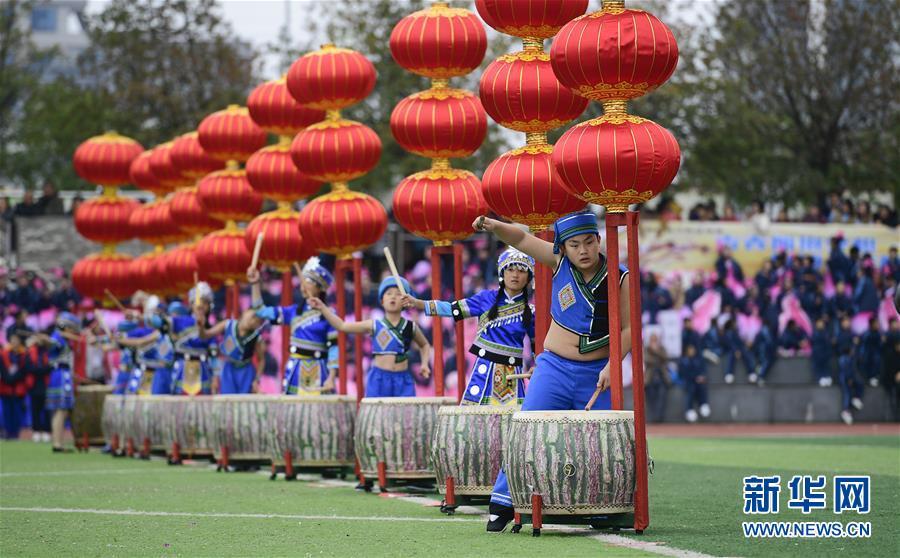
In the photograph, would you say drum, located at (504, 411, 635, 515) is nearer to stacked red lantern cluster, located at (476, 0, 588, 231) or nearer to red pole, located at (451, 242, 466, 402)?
stacked red lantern cluster, located at (476, 0, 588, 231)

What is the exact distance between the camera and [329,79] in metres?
14.4

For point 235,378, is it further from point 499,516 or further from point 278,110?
point 499,516

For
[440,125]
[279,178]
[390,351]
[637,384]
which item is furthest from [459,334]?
[279,178]

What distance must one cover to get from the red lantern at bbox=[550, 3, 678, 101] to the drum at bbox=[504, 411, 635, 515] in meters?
1.87

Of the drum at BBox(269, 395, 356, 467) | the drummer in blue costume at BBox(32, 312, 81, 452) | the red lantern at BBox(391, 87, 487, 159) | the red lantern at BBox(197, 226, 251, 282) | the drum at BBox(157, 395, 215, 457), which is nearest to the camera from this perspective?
the red lantern at BBox(391, 87, 487, 159)

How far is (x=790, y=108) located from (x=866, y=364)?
10.0 meters

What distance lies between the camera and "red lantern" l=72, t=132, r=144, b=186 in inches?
828

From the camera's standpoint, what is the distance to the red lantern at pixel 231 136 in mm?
17875

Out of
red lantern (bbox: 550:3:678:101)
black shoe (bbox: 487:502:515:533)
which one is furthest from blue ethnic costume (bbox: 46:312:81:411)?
red lantern (bbox: 550:3:678:101)

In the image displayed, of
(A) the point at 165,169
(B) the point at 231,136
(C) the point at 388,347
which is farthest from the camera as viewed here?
(A) the point at 165,169

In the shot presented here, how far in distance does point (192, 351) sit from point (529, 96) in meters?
8.17

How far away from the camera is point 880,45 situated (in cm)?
3206

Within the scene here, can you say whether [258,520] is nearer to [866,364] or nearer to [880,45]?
[866,364]

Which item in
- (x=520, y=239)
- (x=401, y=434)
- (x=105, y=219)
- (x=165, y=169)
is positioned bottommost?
(x=401, y=434)
